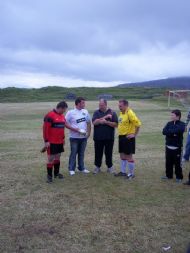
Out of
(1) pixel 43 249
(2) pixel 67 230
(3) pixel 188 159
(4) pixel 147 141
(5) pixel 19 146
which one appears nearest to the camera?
(1) pixel 43 249

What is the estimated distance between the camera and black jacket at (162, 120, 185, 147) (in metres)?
8.67

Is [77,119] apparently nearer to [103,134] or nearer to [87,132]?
[87,132]

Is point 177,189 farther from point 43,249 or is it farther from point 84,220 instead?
point 43,249

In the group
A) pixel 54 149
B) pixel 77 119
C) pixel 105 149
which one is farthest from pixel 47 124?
Answer: pixel 105 149

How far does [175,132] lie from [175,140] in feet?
0.71

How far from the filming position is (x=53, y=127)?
8.72 meters

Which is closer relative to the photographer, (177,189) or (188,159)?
(177,189)

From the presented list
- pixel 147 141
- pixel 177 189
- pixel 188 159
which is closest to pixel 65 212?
pixel 177 189

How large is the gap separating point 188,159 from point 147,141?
178 inches

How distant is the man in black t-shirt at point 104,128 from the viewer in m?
9.27

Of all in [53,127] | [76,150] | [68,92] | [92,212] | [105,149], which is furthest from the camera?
[68,92]

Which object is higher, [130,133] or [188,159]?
[130,133]

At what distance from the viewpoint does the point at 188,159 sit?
1092 centimetres

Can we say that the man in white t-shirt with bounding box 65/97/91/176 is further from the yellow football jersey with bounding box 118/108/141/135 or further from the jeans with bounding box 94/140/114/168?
the yellow football jersey with bounding box 118/108/141/135
